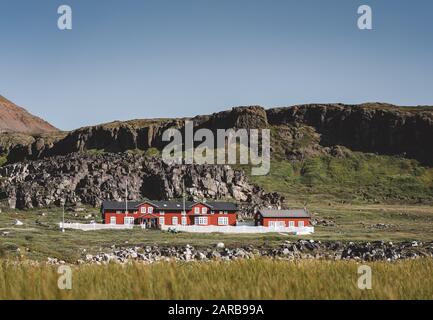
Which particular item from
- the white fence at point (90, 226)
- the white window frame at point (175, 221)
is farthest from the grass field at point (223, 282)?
the white window frame at point (175, 221)

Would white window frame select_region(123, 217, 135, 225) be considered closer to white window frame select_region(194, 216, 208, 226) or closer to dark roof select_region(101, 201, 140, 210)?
dark roof select_region(101, 201, 140, 210)

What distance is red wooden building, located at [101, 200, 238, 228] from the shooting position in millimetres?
99312

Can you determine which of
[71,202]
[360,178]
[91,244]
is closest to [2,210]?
[71,202]

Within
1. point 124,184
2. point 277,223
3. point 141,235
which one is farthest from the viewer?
point 124,184

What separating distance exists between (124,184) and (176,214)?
1517 inches

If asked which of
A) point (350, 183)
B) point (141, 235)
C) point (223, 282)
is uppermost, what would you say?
point (223, 282)

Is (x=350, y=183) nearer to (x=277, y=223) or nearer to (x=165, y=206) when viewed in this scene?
(x=277, y=223)

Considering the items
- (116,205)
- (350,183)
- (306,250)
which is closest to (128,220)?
(116,205)

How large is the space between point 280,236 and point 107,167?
73.6 m

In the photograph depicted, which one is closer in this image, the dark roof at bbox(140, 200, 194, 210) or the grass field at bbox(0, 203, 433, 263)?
the grass field at bbox(0, 203, 433, 263)

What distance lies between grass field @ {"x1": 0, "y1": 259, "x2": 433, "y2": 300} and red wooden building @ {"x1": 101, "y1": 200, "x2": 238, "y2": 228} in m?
89.5

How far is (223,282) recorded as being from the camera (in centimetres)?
828

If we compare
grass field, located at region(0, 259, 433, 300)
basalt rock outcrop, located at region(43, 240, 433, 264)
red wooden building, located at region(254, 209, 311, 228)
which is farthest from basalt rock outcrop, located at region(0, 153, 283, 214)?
grass field, located at region(0, 259, 433, 300)
